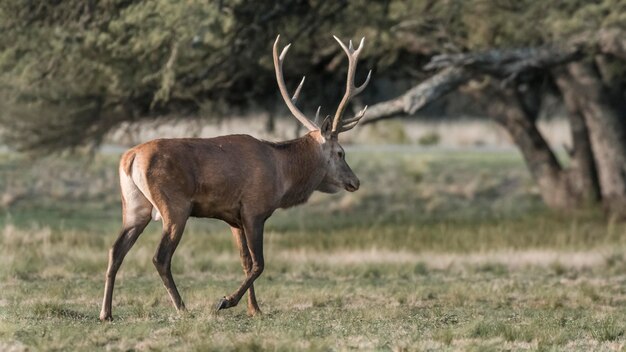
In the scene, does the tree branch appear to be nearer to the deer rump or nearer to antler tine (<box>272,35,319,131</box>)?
antler tine (<box>272,35,319,131</box>)

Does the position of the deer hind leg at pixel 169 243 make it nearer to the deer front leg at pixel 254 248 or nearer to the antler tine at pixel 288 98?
the deer front leg at pixel 254 248

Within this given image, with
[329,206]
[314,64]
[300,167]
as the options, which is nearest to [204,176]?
[300,167]

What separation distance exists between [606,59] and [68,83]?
8.94 meters

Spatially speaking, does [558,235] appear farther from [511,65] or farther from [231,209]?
[231,209]

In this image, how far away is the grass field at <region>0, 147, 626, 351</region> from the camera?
1067 cm

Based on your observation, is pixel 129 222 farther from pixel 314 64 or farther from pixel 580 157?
pixel 580 157

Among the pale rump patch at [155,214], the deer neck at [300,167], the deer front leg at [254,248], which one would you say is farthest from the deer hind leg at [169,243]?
the deer neck at [300,167]

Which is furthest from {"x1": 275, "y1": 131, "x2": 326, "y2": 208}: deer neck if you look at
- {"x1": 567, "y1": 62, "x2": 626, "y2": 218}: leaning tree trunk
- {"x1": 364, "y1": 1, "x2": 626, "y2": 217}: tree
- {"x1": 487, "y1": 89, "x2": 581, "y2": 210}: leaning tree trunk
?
{"x1": 487, "y1": 89, "x2": 581, "y2": 210}: leaning tree trunk

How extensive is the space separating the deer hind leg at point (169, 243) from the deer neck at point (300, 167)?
137 cm

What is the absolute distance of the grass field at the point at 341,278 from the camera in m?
10.7

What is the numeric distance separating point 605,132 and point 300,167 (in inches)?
476

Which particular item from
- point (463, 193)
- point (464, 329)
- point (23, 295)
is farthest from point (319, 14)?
point (463, 193)

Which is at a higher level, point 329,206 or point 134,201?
point 134,201

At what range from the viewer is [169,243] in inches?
454
